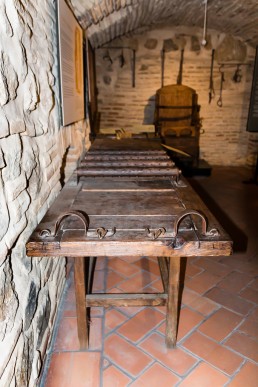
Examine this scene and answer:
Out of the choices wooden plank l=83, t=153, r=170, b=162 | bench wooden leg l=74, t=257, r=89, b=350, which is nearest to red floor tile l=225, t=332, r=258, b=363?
bench wooden leg l=74, t=257, r=89, b=350

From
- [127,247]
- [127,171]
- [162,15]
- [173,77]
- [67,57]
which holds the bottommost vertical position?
[127,247]

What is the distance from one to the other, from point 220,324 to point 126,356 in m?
0.75

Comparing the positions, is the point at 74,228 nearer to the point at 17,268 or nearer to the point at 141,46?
the point at 17,268

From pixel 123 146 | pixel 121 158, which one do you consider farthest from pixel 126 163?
pixel 123 146

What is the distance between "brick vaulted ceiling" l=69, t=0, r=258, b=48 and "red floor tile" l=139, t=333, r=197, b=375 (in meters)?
3.14

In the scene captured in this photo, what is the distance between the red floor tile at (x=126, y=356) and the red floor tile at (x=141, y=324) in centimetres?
7

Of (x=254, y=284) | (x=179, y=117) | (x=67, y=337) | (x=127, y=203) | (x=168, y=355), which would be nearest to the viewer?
(x=127, y=203)

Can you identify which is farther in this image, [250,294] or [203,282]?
[203,282]

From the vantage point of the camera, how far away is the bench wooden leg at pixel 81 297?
168 cm

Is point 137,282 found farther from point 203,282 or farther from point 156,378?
point 156,378

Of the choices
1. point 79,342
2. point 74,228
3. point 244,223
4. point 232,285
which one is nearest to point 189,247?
point 74,228

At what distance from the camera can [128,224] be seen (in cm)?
140

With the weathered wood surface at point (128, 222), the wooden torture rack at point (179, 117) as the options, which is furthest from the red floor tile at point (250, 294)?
the wooden torture rack at point (179, 117)

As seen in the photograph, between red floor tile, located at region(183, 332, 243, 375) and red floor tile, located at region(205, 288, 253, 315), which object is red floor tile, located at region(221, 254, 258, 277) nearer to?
red floor tile, located at region(205, 288, 253, 315)
